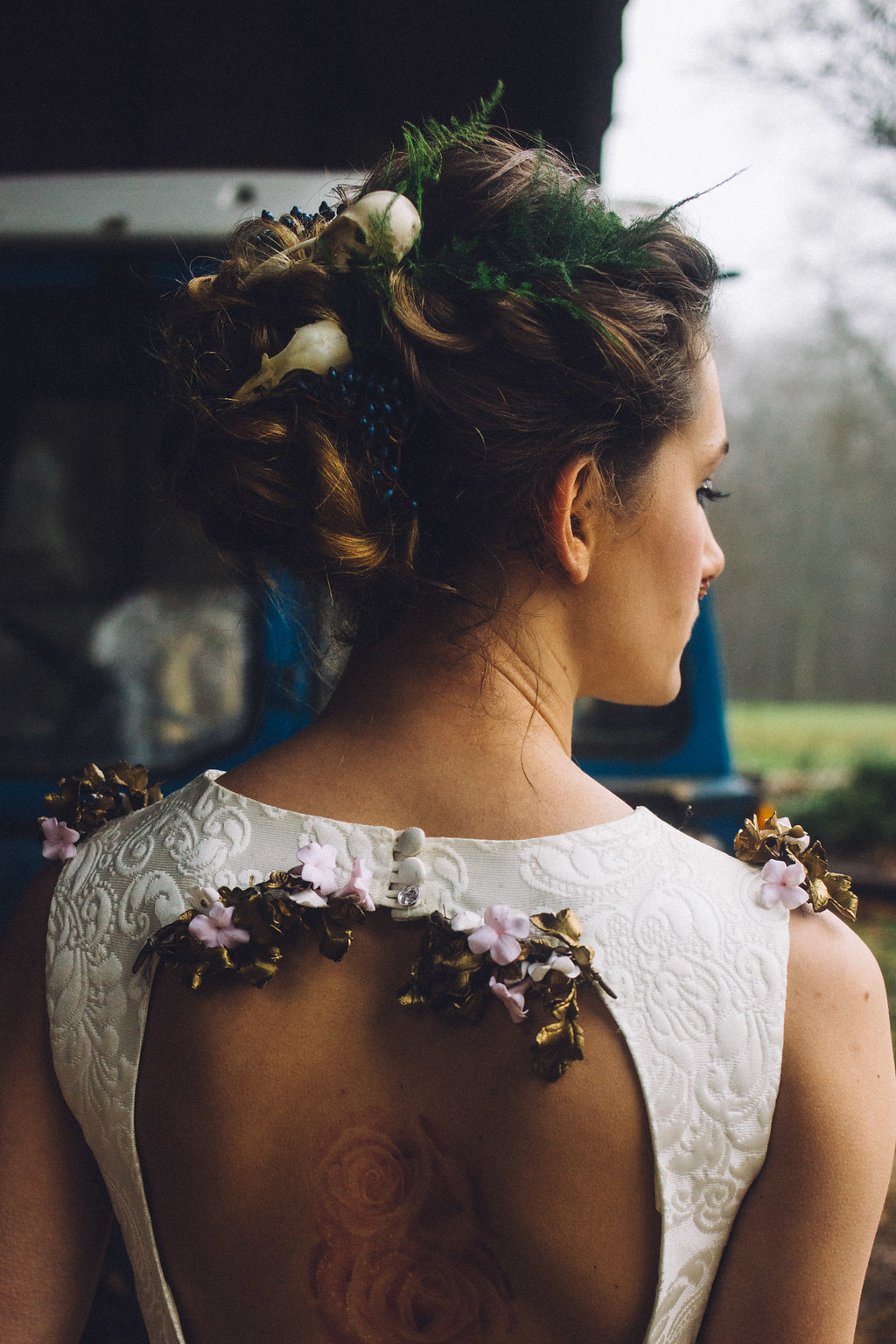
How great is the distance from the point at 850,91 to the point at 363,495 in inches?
210

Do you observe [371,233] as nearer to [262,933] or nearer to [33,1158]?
[262,933]

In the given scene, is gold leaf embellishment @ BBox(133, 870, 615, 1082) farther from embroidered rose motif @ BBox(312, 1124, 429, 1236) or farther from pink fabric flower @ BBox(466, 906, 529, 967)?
embroidered rose motif @ BBox(312, 1124, 429, 1236)

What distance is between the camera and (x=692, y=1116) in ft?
2.73

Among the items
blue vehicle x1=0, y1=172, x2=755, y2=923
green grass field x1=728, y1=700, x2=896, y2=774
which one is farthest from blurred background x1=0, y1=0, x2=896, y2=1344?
green grass field x1=728, y1=700, x2=896, y2=774

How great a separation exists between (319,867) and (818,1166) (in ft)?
1.61

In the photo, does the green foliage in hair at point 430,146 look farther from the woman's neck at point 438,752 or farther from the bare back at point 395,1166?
the bare back at point 395,1166

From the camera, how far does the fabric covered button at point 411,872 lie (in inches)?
34.1

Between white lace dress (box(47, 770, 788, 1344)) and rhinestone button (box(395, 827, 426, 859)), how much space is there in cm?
1

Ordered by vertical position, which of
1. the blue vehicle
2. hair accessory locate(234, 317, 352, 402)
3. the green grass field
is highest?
hair accessory locate(234, 317, 352, 402)

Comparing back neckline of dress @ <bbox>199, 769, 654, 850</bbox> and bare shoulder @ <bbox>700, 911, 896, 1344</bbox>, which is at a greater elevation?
back neckline of dress @ <bbox>199, 769, 654, 850</bbox>

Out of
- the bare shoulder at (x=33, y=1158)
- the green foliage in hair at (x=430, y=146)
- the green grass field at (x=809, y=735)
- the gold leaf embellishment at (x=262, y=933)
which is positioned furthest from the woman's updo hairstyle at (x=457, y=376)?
the green grass field at (x=809, y=735)

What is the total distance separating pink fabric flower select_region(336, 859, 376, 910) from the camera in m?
0.86

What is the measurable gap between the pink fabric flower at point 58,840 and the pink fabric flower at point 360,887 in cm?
34

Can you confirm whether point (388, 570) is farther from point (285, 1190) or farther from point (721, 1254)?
point (721, 1254)
